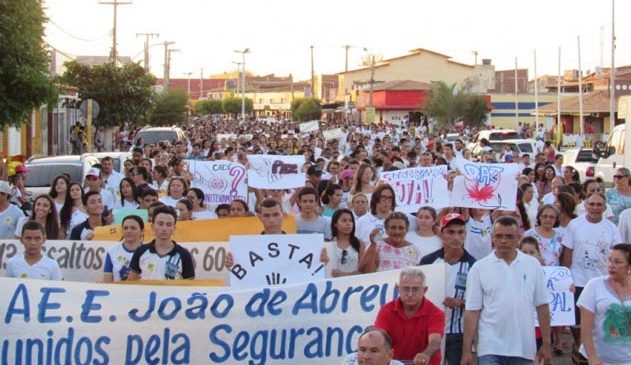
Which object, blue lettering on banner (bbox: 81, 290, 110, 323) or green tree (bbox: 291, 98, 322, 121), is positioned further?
green tree (bbox: 291, 98, 322, 121)

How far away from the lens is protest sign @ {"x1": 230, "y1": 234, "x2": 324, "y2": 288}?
8664 millimetres

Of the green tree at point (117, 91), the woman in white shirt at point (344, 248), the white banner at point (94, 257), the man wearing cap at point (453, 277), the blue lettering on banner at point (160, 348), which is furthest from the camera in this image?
the green tree at point (117, 91)

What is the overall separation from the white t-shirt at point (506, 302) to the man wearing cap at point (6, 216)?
Answer: 570cm

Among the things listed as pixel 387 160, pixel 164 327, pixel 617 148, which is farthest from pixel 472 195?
pixel 617 148

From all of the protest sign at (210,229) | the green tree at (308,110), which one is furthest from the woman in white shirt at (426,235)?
the green tree at (308,110)

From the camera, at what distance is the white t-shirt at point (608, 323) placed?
701cm

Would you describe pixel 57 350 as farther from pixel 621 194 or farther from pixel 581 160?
pixel 581 160

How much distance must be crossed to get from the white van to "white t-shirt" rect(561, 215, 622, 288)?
11.8 metres

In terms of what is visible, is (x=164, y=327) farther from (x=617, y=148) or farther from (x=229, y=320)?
(x=617, y=148)

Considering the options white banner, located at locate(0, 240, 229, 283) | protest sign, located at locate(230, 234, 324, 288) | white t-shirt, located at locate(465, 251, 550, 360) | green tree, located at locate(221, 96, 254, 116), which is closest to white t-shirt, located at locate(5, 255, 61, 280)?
protest sign, located at locate(230, 234, 324, 288)

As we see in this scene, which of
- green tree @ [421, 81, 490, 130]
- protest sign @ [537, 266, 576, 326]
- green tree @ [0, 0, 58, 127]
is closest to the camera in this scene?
protest sign @ [537, 266, 576, 326]

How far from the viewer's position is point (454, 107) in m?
73.6

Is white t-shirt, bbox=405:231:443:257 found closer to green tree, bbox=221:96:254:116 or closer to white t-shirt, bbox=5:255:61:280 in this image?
white t-shirt, bbox=5:255:61:280

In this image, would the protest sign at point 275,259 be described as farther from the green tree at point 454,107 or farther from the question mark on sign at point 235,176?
the green tree at point 454,107
